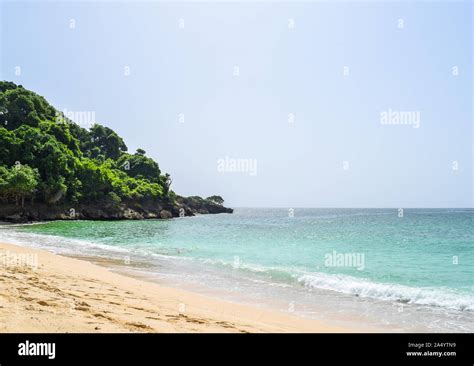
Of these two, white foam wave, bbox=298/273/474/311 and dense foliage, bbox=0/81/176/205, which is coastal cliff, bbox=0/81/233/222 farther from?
white foam wave, bbox=298/273/474/311

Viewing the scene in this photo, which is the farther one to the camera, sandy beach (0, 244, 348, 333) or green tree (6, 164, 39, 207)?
green tree (6, 164, 39, 207)

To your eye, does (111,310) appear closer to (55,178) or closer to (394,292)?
(394,292)

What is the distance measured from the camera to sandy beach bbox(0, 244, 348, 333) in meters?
5.76

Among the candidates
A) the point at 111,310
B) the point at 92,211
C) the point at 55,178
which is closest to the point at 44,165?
the point at 55,178

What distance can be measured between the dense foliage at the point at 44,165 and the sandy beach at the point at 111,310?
49945 mm

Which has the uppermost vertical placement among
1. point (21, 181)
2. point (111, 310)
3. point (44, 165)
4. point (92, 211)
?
point (44, 165)

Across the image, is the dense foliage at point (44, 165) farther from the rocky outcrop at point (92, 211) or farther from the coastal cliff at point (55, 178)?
the rocky outcrop at point (92, 211)

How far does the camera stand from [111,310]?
23.1 ft

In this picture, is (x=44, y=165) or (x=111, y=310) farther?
(x=44, y=165)

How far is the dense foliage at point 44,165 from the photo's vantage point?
182 feet

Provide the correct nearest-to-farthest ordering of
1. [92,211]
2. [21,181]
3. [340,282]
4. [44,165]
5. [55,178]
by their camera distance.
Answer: [340,282] < [21,181] < [44,165] < [55,178] < [92,211]

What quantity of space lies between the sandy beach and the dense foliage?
4994 centimetres

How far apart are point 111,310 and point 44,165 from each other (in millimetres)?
61390

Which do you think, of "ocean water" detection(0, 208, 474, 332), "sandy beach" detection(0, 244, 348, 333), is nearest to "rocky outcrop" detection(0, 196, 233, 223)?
"ocean water" detection(0, 208, 474, 332)
